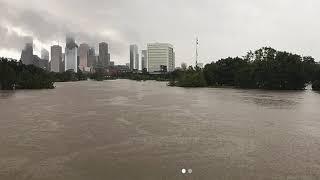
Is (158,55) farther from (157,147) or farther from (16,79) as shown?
(157,147)

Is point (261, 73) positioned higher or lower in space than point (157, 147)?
higher

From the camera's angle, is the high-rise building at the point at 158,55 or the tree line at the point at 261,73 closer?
the tree line at the point at 261,73

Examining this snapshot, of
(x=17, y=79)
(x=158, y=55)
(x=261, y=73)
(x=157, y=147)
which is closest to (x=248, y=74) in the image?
(x=261, y=73)

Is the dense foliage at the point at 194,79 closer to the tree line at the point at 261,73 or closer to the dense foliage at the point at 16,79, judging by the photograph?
the tree line at the point at 261,73

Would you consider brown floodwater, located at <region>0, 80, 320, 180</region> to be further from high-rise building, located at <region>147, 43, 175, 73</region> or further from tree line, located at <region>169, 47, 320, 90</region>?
high-rise building, located at <region>147, 43, 175, 73</region>

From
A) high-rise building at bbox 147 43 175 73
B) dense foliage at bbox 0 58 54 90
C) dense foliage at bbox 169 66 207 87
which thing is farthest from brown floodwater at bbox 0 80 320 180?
high-rise building at bbox 147 43 175 73

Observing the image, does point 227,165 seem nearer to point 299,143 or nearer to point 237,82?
point 299,143

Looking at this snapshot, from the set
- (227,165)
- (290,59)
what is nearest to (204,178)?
(227,165)

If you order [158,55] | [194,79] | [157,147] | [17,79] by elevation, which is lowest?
[157,147]

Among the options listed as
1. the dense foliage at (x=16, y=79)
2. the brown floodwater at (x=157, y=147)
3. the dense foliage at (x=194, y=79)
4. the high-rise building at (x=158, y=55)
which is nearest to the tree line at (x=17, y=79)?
the dense foliage at (x=16, y=79)
